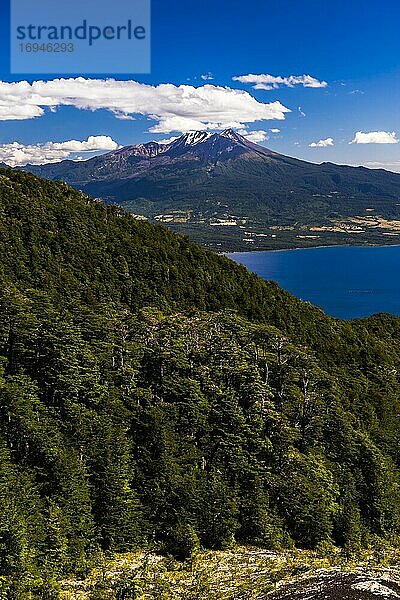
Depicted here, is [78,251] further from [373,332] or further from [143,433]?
[373,332]

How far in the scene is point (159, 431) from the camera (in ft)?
125

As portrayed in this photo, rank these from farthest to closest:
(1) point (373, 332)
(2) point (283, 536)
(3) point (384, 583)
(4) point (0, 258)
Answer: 1. (1) point (373, 332)
2. (4) point (0, 258)
3. (2) point (283, 536)
4. (3) point (384, 583)

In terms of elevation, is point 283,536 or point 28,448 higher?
point 28,448

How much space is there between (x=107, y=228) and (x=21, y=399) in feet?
126

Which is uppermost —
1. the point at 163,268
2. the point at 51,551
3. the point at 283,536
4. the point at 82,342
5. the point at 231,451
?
the point at 163,268

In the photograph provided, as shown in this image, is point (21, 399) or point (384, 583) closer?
point (384, 583)

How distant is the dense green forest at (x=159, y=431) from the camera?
3294 centimetres

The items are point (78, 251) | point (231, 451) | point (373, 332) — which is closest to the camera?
point (231, 451)

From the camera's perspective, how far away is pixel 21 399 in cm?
3466

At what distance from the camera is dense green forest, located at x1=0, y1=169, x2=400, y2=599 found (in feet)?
108

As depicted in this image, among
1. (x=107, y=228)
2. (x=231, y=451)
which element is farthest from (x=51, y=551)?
(x=107, y=228)

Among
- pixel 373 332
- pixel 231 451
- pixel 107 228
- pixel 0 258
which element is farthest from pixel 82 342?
pixel 373 332

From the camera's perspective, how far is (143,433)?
38.4 metres

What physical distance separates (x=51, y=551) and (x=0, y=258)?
3247 centimetres
